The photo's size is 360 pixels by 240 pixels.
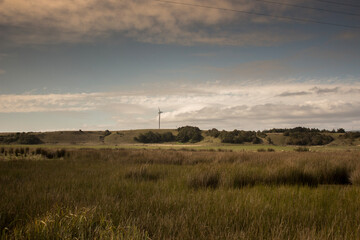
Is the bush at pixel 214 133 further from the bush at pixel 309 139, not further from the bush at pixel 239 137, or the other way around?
the bush at pixel 309 139

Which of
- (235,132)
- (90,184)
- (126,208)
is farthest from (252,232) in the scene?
(235,132)

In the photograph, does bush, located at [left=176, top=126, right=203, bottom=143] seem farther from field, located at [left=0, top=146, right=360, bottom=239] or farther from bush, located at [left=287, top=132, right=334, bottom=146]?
field, located at [left=0, top=146, right=360, bottom=239]

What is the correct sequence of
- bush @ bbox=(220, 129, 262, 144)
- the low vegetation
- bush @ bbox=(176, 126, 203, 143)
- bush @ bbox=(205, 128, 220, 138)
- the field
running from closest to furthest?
the field
the low vegetation
bush @ bbox=(220, 129, 262, 144)
bush @ bbox=(205, 128, 220, 138)
bush @ bbox=(176, 126, 203, 143)

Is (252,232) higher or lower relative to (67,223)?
lower

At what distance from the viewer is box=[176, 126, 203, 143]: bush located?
301ft

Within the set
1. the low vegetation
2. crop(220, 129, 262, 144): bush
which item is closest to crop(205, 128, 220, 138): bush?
crop(220, 129, 262, 144): bush

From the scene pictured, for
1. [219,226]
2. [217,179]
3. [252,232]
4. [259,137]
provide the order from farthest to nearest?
[259,137]
[217,179]
[219,226]
[252,232]

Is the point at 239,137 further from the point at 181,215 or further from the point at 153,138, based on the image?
the point at 181,215

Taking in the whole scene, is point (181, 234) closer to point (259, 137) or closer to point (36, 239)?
point (36, 239)

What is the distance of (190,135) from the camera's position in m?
94.3

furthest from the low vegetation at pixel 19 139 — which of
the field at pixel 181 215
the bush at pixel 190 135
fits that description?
the field at pixel 181 215

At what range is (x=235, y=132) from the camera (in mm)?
83438

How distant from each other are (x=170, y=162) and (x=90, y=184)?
7.40 m

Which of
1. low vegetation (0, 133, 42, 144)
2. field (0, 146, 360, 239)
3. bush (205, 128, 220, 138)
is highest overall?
bush (205, 128, 220, 138)
